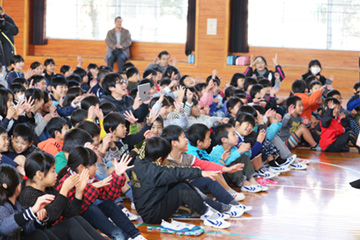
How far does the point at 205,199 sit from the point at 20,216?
1535 mm

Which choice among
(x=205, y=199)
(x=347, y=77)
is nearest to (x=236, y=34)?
(x=347, y=77)

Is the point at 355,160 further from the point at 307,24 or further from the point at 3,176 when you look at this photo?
the point at 307,24

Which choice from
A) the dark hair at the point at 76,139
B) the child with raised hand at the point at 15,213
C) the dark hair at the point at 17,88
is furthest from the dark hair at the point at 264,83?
the child with raised hand at the point at 15,213

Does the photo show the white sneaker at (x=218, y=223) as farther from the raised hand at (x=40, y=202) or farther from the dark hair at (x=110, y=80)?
the dark hair at (x=110, y=80)

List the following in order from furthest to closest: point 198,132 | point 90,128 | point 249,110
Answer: point 249,110 → point 198,132 → point 90,128

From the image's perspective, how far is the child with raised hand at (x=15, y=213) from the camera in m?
2.44

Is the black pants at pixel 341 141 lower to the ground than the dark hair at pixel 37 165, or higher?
lower

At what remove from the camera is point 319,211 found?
3943 mm

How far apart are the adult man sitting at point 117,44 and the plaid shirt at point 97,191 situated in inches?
298

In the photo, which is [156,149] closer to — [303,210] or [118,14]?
[303,210]

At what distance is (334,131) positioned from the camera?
20.6 feet

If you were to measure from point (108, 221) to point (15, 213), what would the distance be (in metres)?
0.62

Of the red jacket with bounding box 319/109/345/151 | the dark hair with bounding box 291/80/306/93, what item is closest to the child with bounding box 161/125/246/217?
the red jacket with bounding box 319/109/345/151

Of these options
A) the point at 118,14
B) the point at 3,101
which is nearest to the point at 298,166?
the point at 3,101
